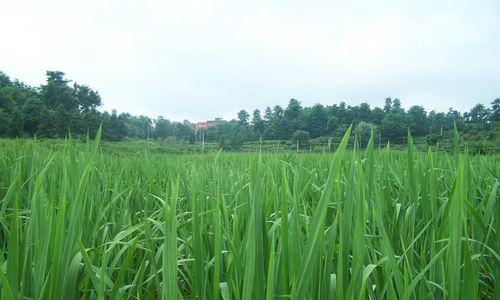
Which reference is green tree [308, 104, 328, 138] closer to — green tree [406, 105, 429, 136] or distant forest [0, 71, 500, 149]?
distant forest [0, 71, 500, 149]

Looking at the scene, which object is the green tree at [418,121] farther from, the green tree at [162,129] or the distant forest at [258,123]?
the green tree at [162,129]

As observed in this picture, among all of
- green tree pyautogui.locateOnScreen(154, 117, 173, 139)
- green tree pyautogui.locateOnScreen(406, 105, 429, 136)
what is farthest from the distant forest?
green tree pyautogui.locateOnScreen(154, 117, 173, 139)

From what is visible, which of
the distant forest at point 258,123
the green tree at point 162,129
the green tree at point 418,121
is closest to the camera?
the distant forest at point 258,123

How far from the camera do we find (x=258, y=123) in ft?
161

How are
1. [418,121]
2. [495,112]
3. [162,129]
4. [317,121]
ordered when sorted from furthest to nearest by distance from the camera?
[162,129] → [317,121] → [418,121] → [495,112]

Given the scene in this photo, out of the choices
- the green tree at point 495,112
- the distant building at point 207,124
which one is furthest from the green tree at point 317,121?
the distant building at point 207,124

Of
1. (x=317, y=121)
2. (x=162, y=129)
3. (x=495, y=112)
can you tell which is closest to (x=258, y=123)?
(x=317, y=121)

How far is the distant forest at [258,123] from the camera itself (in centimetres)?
2694

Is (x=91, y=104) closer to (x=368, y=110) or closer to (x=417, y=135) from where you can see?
(x=368, y=110)

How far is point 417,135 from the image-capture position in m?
32.0

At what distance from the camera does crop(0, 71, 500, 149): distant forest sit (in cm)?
2694

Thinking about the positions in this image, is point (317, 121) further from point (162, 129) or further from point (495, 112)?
point (162, 129)

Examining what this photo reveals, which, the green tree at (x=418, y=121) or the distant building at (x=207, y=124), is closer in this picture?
the green tree at (x=418, y=121)

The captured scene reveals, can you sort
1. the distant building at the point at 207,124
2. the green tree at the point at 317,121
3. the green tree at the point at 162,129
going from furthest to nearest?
the distant building at the point at 207,124 < the green tree at the point at 162,129 < the green tree at the point at 317,121
